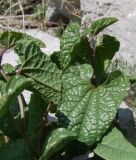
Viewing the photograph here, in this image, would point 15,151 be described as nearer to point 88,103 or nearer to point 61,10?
point 88,103

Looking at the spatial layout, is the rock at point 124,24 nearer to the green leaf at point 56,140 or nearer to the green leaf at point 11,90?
the green leaf at point 56,140

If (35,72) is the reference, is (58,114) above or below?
below

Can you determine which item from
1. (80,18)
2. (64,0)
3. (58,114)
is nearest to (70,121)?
(58,114)

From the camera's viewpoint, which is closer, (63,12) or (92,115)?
(92,115)

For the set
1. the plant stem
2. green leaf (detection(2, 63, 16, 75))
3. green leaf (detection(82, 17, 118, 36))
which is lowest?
the plant stem

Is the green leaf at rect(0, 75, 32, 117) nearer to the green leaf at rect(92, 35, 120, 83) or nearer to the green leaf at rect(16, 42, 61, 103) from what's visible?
the green leaf at rect(16, 42, 61, 103)

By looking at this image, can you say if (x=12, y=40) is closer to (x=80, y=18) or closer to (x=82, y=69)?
(x=82, y=69)

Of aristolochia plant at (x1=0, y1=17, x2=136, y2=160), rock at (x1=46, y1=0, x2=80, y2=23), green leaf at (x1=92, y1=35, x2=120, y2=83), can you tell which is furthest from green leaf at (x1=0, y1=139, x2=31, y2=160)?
rock at (x1=46, y1=0, x2=80, y2=23)

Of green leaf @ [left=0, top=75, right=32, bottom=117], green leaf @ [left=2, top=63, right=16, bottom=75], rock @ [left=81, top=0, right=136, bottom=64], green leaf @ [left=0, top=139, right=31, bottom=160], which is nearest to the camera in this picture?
green leaf @ [left=0, top=75, right=32, bottom=117]

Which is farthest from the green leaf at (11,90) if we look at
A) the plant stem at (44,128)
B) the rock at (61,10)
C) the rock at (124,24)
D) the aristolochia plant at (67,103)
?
the rock at (61,10)
